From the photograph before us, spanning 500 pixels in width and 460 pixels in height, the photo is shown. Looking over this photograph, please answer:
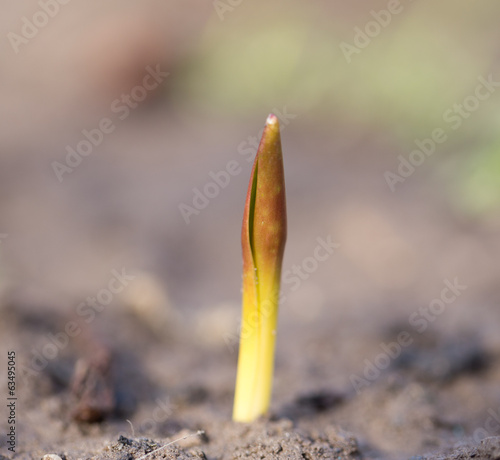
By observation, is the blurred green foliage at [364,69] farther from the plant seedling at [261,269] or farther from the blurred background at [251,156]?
the plant seedling at [261,269]

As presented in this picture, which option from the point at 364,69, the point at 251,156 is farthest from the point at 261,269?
the point at 364,69

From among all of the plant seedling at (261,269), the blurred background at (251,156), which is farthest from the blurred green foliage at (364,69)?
the plant seedling at (261,269)

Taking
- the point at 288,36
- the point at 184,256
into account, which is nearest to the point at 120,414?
the point at 184,256

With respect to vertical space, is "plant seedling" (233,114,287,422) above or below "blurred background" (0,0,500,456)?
below

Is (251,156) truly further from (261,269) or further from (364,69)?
(261,269)

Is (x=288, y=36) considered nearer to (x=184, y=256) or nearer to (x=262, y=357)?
(x=184, y=256)

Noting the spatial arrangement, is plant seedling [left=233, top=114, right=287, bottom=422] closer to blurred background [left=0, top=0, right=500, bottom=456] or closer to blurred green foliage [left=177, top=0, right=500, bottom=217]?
blurred background [left=0, top=0, right=500, bottom=456]

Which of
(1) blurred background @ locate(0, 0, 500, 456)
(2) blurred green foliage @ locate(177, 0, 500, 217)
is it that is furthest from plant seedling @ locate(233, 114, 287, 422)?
(2) blurred green foliage @ locate(177, 0, 500, 217)
